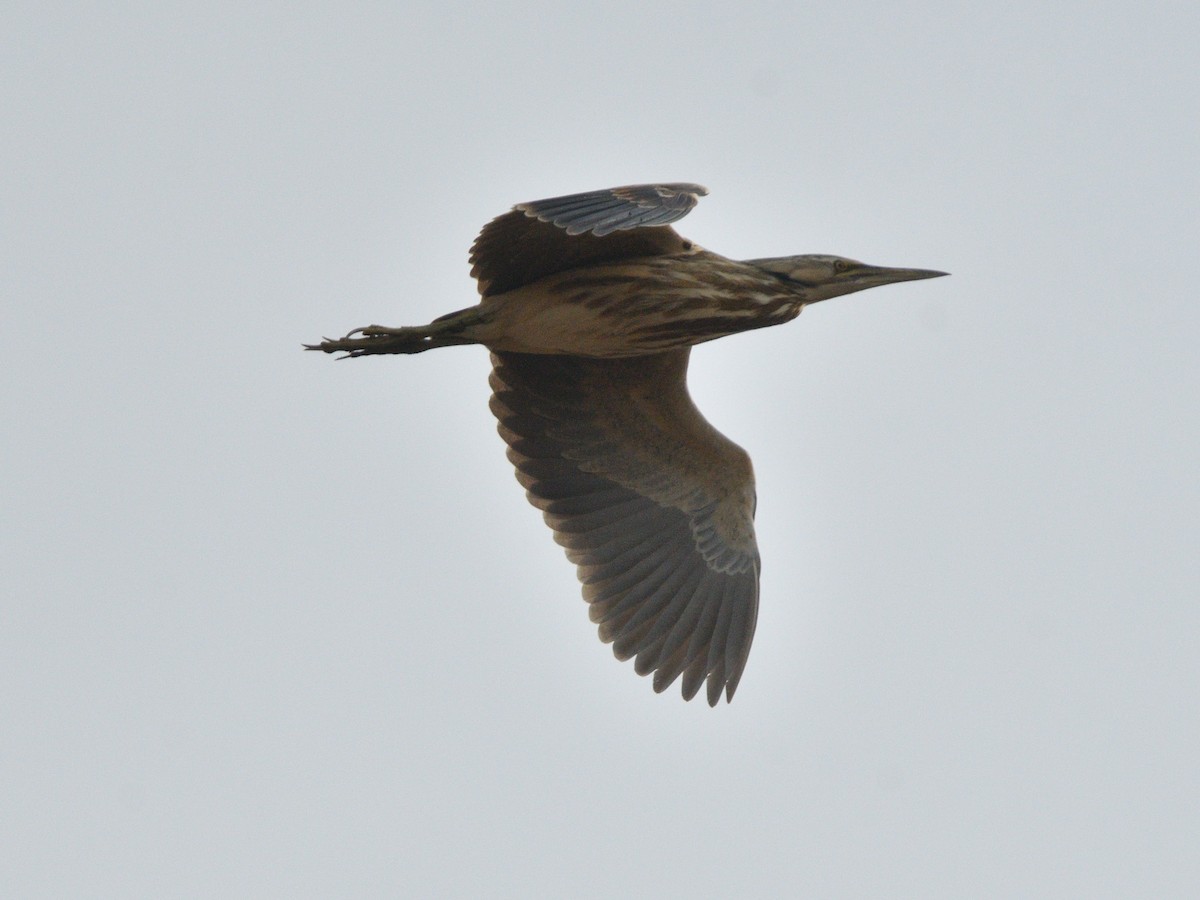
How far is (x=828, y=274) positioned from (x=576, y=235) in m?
1.68

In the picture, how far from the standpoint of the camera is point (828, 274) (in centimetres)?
841

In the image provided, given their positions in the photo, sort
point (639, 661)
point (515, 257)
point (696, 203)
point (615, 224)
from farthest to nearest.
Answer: point (639, 661) → point (515, 257) → point (696, 203) → point (615, 224)

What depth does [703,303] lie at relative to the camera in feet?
26.3

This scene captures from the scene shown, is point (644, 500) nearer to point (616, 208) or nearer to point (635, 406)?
point (635, 406)

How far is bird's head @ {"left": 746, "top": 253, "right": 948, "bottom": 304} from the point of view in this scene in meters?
8.33

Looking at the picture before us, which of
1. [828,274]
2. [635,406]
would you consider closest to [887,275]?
[828,274]

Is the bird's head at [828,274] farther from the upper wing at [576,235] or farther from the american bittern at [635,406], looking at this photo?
the upper wing at [576,235]

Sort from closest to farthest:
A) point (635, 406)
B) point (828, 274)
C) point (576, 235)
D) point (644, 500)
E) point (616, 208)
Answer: point (616, 208)
point (576, 235)
point (828, 274)
point (635, 406)
point (644, 500)

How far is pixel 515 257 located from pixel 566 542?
1.85 metres

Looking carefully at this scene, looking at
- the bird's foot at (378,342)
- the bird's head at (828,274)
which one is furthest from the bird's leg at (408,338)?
the bird's head at (828,274)

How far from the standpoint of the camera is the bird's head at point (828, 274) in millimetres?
8328

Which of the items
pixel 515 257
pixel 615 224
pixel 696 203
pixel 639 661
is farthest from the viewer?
pixel 639 661

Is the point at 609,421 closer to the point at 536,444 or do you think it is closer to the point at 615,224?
the point at 536,444

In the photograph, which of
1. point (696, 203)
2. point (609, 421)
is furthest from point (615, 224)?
point (609, 421)
